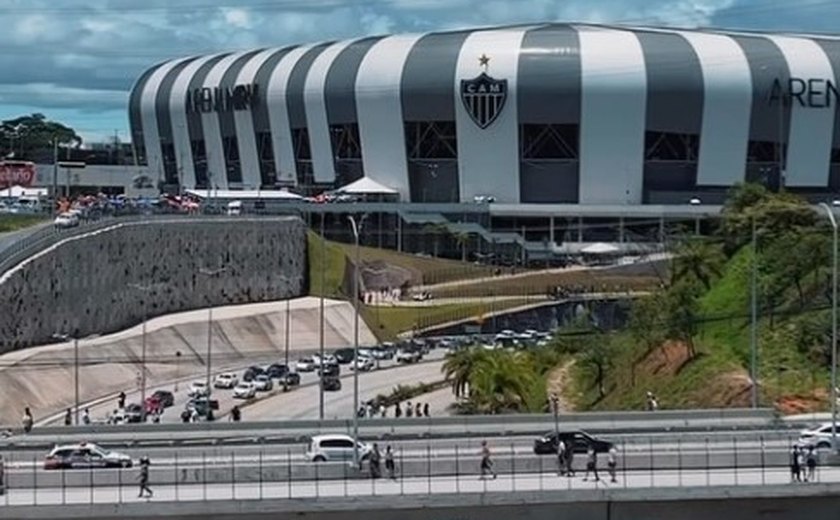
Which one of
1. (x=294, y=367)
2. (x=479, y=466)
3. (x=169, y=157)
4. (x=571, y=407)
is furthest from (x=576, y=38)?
(x=479, y=466)

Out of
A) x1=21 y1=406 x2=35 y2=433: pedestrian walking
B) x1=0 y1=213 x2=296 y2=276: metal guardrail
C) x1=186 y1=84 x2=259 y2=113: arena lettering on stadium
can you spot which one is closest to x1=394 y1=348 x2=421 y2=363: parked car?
x1=0 y1=213 x2=296 y2=276: metal guardrail

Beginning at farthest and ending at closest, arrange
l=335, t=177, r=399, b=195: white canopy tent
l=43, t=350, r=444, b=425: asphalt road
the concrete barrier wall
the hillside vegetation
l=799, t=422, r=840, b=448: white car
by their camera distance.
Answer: l=335, t=177, r=399, b=195: white canopy tent, l=43, t=350, r=444, b=425: asphalt road, the hillside vegetation, l=799, t=422, r=840, b=448: white car, the concrete barrier wall

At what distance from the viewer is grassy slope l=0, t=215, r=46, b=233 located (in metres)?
78.0

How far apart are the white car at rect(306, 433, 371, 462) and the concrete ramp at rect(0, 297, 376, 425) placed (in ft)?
66.4

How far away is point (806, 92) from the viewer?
381 feet

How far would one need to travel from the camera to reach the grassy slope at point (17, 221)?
3070 inches

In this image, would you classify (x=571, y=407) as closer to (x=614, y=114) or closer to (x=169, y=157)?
(x=614, y=114)

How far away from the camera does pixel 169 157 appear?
142m

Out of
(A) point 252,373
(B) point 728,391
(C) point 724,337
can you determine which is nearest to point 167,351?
(A) point 252,373

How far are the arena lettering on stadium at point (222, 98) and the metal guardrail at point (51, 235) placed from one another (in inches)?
1729

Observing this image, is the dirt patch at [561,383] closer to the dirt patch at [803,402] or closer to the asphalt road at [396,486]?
the dirt patch at [803,402]

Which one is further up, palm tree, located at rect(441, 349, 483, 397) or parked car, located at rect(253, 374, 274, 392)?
palm tree, located at rect(441, 349, 483, 397)

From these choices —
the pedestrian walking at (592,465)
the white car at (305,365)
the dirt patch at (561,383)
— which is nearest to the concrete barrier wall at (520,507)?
the pedestrian walking at (592,465)

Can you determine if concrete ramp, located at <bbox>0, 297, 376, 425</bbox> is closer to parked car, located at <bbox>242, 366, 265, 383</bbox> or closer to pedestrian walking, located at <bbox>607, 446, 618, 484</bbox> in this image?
parked car, located at <bbox>242, 366, 265, 383</bbox>
